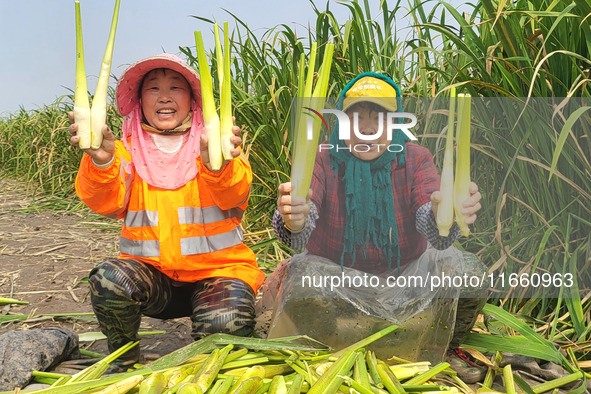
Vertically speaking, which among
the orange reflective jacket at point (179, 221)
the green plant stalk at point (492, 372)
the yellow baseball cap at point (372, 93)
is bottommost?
the green plant stalk at point (492, 372)

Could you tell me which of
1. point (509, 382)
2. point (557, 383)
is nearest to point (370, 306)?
point (509, 382)

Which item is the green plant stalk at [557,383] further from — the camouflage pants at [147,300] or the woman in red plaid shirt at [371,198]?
the camouflage pants at [147,300]

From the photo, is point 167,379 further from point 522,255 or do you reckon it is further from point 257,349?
point 522,255

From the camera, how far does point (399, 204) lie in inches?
55.4

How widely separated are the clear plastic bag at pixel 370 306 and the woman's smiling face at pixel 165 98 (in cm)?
65

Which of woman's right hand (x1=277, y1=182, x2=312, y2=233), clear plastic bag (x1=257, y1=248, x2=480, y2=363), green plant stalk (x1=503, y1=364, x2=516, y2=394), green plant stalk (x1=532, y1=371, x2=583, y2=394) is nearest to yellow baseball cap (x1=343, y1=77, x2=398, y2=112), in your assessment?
woman's right hand (x1=277, y1=182, x2=312, y2=233)

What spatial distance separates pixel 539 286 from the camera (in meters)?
1.92

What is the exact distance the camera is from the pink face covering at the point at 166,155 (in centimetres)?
173

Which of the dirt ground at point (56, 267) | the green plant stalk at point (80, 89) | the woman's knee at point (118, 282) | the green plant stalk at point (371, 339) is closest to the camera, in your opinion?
the green plant stalk at point (80, 89)

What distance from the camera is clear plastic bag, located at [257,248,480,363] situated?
4.69 ft

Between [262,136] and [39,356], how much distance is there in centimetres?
181

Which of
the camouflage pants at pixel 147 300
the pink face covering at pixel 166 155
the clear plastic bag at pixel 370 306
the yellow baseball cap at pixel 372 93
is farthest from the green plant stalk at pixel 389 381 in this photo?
the pink face covering at pixel 166 155

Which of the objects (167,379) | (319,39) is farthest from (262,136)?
(167,379)

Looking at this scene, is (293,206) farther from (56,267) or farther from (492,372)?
(56,267)
